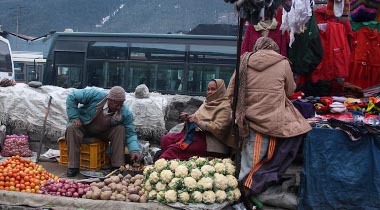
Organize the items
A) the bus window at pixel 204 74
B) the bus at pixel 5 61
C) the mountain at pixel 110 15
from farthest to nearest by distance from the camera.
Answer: the mountain at pixel 110 15
the bus at pixel 5 61
the bus window at pixel 204 74

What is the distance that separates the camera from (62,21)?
51312 millimetres

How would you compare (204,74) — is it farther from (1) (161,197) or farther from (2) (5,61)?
(2) (5,61)

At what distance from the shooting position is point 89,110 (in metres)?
5.91

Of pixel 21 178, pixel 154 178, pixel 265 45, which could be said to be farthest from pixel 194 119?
pixel 21 178

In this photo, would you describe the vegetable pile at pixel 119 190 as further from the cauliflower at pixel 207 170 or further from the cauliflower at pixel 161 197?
the cauliflower at pixel 207 170

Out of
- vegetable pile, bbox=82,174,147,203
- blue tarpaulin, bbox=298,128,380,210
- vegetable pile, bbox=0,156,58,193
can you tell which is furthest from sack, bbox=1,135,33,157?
blue tarpaulin, bbox=298,128,380,210

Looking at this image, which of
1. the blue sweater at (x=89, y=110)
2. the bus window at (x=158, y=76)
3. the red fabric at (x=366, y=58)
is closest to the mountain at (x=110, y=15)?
the bus window at (x=158, y=76)

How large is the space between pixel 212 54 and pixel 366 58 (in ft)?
15.4

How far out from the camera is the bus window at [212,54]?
410 inches

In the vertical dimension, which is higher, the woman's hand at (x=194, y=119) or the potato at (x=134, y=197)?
the woman's hand at (x=194, y=119)

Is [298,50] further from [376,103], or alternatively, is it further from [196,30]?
[196,30]

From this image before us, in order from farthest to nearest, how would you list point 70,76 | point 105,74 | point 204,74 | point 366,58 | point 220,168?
point 70,76 → point 105,74 → point 204,74 → point 366,58 → point 220,168

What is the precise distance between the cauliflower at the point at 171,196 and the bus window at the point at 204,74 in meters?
6.19

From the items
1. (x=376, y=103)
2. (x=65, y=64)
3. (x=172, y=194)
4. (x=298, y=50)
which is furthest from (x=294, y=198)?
(x=65, y=64)
